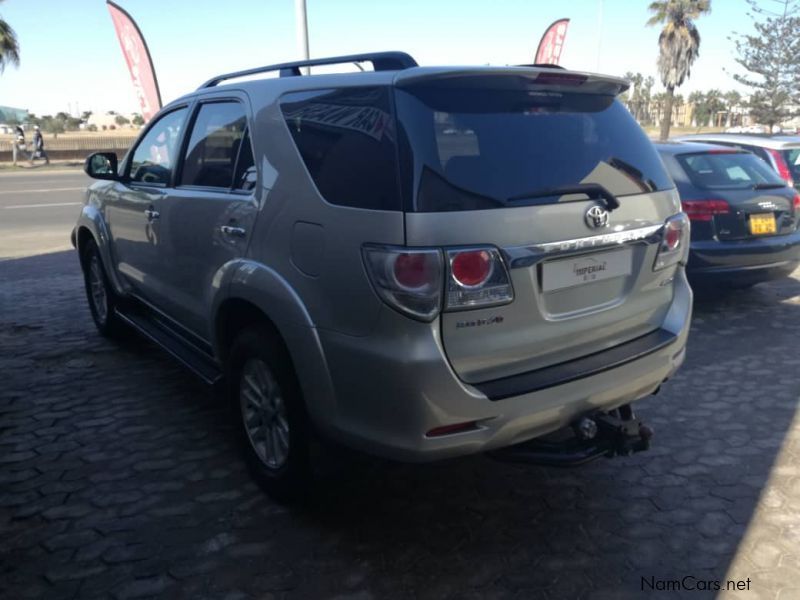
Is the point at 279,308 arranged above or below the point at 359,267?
below

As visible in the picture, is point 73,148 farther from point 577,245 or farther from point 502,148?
point 577,245

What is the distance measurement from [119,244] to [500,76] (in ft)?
11.2

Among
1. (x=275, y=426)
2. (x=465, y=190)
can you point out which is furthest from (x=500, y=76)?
(x=275, y=426)

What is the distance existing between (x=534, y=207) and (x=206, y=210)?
1.80m

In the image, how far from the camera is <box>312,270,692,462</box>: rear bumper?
2.33 metres

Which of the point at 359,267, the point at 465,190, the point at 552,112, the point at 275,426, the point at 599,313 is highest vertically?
the point at 552,112

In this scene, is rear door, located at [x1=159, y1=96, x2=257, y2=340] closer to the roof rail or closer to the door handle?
the door handle

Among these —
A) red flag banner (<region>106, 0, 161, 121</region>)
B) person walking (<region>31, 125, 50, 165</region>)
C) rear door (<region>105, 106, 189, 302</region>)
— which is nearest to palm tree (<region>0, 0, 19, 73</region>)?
person walking (<region>31, 125, 50, 165</region>)

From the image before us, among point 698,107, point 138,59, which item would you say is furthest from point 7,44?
point 698,107

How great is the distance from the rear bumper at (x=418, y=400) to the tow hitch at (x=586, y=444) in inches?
5.4

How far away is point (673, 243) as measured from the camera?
10.0 ft

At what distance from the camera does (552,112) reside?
2.74 m

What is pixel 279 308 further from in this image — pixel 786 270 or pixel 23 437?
pixel 786 270

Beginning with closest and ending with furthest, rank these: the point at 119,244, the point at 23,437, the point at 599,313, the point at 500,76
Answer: the point at 500,76 → the point at 599,313 → the point at 23,437 → the point at 119,244
